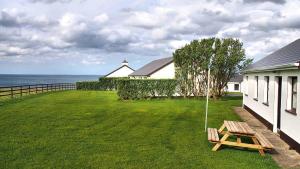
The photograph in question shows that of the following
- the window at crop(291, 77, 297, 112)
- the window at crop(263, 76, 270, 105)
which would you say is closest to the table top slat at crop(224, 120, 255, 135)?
the window at crop(291, 77, 297, 112)

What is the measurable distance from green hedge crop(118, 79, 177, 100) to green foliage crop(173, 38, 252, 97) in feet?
5.14

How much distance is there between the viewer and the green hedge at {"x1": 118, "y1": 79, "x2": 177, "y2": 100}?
32406 millimetres

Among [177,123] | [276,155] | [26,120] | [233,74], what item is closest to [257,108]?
[177,123]

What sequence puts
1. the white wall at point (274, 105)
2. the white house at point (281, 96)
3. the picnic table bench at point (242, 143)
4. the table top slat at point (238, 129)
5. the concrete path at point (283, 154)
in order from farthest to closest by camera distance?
the white house at point (281, 96) → the white wall at point (274, 105) → the table top slat at point (238, 129) → the picnic table bench at point (242, 143) → the concrete path at point (283, 154)

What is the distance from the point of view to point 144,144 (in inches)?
464

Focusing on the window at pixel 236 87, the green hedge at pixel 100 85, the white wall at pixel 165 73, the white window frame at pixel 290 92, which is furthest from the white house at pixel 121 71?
the white window frame at pixel 290 92

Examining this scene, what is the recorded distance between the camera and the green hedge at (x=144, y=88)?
32406 mm

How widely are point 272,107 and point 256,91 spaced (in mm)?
5424

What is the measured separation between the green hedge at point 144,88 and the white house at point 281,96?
1301 cm

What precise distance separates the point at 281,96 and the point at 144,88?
20.4 m

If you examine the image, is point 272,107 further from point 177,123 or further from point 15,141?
point 15,141

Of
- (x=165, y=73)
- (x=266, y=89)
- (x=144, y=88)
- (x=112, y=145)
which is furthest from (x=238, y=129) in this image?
(x=165, y=73)

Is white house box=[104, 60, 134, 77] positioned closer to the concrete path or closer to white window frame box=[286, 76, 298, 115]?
the concrete path

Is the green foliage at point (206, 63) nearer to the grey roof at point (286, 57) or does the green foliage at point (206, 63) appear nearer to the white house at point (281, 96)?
the white house at point (281, 96)
